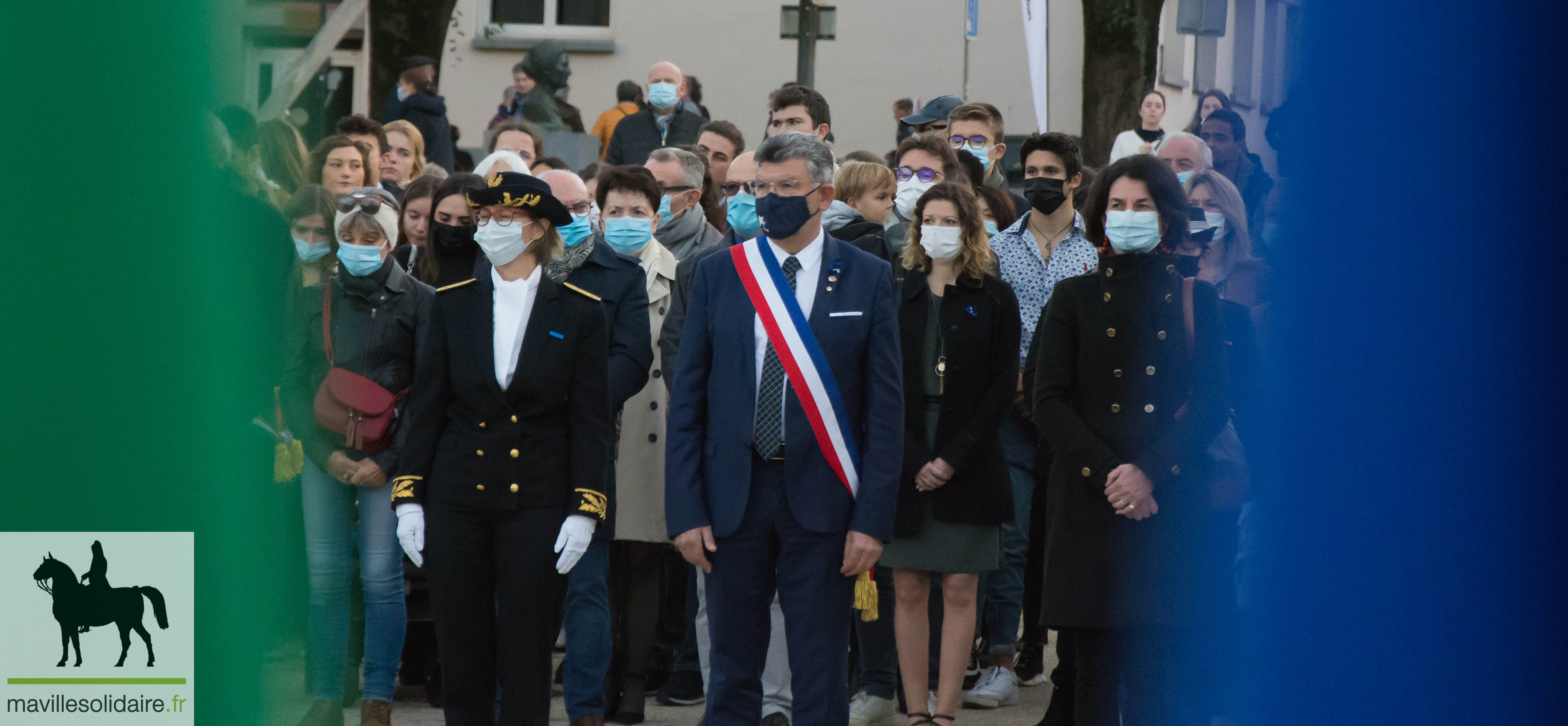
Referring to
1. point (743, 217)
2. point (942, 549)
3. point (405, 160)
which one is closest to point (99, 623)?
point (942, 549)

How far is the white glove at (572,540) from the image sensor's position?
4.63m

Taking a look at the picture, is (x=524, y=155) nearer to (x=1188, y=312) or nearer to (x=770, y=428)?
(x=770, y=428)

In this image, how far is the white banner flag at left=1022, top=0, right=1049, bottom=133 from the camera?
5082 millimetres

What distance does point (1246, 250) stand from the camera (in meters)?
2.87

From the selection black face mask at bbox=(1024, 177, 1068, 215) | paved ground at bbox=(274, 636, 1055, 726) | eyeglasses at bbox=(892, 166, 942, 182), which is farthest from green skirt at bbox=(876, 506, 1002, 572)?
eyeglasses at bbox=(892, 166, 942, 182)

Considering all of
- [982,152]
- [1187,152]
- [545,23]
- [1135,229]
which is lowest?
[1135,229]

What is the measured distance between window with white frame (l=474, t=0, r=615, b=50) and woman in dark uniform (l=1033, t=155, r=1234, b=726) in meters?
2.00

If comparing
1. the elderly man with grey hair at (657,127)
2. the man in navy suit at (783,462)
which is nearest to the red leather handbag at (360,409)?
the man in navy suit at (783,462)

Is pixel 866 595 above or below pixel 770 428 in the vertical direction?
below

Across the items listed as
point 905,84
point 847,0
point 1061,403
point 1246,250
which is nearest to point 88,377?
point 1246,250

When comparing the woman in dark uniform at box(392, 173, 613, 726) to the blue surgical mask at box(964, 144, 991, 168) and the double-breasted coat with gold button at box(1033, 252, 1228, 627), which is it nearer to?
the double-breasted coat with gold button at box(1033, 252, 1228, 627)

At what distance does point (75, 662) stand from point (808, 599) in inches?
80.1

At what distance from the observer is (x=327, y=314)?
3393 millimetres
